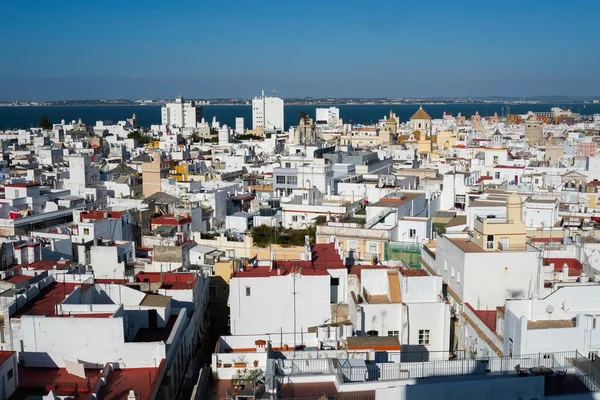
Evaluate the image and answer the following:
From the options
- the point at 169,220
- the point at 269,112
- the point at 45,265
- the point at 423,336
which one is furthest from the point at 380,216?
the point at 269,112

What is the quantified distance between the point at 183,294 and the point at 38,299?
364cm

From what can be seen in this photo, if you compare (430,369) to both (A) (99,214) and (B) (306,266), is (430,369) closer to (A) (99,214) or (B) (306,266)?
(B) (306,266)

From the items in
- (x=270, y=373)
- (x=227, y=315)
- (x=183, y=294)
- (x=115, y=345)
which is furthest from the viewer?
(x=227, y=315)

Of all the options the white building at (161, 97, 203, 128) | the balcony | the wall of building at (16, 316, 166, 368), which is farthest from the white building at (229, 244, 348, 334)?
the white building at (161, 97, 203, 128)

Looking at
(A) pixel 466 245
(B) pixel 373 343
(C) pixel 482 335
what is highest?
(A) pixel 466 245

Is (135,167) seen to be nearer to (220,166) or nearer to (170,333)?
(220,166)

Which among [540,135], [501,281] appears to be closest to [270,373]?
[501,281]

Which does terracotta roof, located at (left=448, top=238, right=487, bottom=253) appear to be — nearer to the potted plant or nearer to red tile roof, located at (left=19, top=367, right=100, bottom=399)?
the potted plant

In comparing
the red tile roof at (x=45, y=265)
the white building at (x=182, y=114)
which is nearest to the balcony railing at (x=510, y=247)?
the red tile roof at (x=45, y=265)

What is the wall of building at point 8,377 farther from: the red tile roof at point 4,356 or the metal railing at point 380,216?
the metal railing at point 380,216

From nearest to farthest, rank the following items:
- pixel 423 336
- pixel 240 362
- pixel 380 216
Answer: pixel 240 362 → pixel 423 336 → pixel 380 216

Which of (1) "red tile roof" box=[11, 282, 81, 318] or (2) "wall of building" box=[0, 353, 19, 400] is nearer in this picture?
(2) "wall of building" box=[0, 353, 19, 400]

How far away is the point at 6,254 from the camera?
24016 millimetres

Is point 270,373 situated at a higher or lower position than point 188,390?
higher
